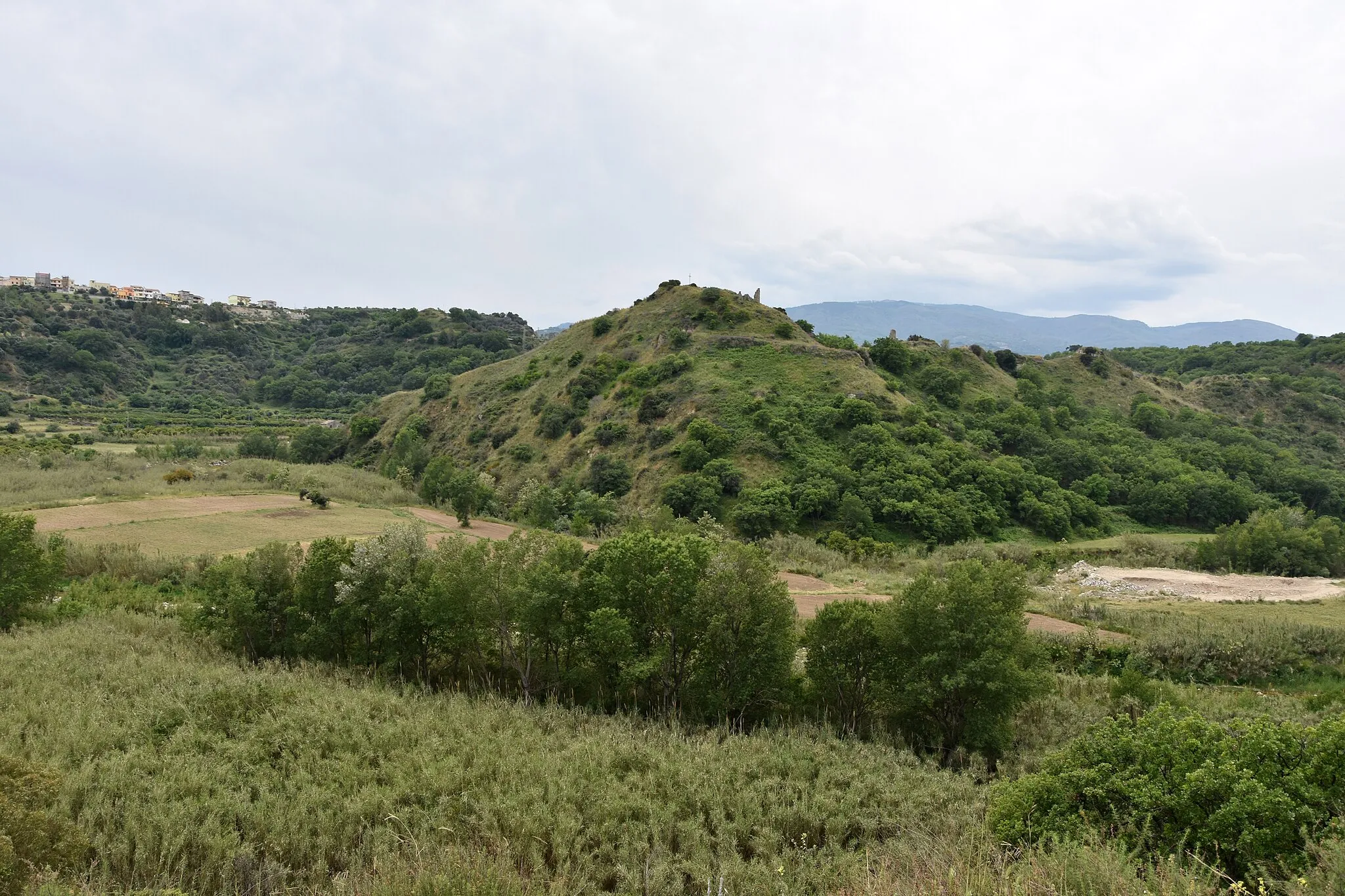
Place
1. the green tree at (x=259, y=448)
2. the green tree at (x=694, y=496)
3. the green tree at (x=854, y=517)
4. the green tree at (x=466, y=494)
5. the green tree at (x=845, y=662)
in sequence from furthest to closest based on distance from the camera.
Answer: the green tree at (x=259, y=448) → the green tree at (x=466, y=494) → the green tree at (x=694, y=496) → the green tree at (x=854, y=517) → the green tree at (x=845, y=662)

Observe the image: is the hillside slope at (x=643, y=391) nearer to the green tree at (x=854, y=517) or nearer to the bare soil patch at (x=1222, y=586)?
the green tree at (x=854, y=517)

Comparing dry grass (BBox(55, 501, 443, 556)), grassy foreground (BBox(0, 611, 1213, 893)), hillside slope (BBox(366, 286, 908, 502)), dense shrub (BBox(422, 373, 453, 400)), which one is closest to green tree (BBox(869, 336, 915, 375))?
hillside slope (BBox(366, 286, 908, 502))

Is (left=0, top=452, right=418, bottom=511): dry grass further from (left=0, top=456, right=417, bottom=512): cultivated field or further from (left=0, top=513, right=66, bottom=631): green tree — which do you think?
(left=0, top=513, right=66, bottom=631): green tree

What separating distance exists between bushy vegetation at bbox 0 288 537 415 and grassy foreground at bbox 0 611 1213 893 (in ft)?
227

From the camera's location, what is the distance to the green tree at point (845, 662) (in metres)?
14.2

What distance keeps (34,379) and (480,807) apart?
4528 inches

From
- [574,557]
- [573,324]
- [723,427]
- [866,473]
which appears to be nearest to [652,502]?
[723,427]

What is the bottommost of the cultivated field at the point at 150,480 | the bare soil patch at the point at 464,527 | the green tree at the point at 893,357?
the bare soil patch at the point at 464,527

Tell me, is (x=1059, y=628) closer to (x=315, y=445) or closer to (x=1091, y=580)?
(x=1091, y=580)

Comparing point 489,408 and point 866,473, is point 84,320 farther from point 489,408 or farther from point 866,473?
point 866,473

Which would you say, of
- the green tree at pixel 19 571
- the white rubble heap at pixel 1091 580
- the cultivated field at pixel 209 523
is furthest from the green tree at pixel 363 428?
the white rubble heap at pixel 1091 580

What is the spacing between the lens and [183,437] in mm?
67438

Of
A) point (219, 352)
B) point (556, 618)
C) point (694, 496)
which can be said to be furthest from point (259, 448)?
point (219, 352)

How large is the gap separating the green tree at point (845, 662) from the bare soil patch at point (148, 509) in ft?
103
